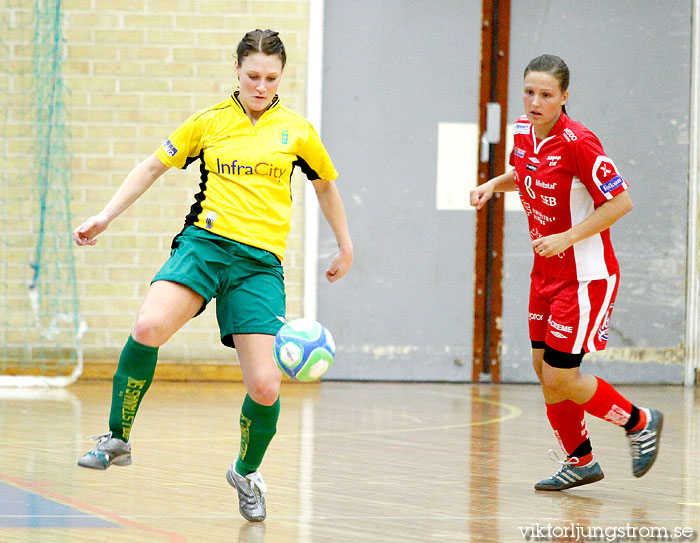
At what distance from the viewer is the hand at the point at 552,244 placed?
4047 millimetres

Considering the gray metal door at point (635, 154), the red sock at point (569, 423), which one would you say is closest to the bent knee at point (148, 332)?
the red sock at point (569, 423)

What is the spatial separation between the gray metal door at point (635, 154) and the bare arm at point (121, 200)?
5000 millimetres

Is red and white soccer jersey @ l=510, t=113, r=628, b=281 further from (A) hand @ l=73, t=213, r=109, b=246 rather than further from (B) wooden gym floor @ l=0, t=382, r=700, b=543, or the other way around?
(A) hand @ l=73, t=213, r=109, b=246

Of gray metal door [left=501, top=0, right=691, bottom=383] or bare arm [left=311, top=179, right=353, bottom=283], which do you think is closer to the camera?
bare arm [left=311, top=179, right=353, bottom=283]

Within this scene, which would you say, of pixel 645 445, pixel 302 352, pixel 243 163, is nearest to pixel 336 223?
pixel 243 163

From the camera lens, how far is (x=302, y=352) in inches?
139

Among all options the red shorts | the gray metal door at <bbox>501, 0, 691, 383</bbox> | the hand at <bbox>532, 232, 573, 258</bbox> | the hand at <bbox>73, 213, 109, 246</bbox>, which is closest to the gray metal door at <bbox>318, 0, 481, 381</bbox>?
the gray metal door at <bbox>501, 0, 691, 383</bbox>

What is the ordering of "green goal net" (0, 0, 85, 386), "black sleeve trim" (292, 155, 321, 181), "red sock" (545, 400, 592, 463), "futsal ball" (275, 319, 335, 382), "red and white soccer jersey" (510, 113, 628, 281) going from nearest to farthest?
"futsal ball" (275, 319, 335, 382) → "black sleeve trim" (292, 155, 321, 181) → "red and white soccer jersey" (510, 113, 628, 281) → "red sock" (545, 400, 592, 463) → "green goal net" (0, 0, 85, 386)

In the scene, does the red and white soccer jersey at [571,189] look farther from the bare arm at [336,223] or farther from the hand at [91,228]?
the hand at [91,228]

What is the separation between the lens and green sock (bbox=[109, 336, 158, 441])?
3629 millimetres

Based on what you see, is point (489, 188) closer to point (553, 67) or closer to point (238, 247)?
point (553, 67)

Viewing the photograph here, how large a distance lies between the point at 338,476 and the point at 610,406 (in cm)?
115

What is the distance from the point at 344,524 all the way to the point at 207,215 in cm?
113

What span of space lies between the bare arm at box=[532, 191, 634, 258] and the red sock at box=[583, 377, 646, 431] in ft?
1.98
